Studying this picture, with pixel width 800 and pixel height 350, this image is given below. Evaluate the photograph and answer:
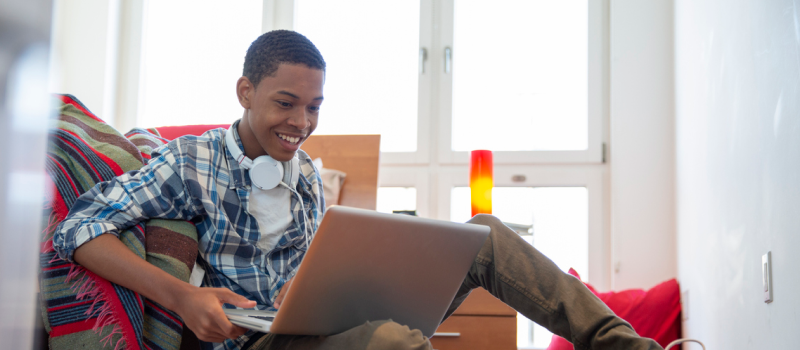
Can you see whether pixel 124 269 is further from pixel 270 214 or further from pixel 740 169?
pixel 740 169

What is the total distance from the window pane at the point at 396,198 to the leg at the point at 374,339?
1.68 meters

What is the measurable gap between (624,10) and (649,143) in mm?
536

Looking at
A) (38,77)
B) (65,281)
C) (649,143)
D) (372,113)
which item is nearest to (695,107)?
(649,143)

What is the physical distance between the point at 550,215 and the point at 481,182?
60cm

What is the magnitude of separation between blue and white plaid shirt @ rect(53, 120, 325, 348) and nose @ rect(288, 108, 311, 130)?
114 millimetres

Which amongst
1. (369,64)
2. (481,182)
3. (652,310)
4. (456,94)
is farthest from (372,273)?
(369,64)

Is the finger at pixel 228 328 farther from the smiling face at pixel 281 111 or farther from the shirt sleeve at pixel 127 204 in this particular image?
the smiling face at pixel 281 111

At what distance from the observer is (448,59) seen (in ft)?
8.54

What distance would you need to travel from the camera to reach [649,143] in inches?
92.1

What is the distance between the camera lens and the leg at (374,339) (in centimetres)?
79

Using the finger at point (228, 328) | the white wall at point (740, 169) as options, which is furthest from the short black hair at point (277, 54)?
the white wall at point (740, 169)

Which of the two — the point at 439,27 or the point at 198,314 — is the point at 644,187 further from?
the point at 198,314

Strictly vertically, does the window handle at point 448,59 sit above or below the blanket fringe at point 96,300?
above

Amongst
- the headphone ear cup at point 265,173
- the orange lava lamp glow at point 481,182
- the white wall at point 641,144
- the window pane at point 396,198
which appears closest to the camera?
the headphone ear cup at point 265,173
